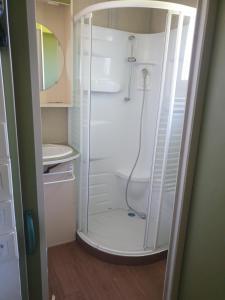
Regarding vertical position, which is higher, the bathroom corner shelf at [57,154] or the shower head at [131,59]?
the shower head at [131,59]

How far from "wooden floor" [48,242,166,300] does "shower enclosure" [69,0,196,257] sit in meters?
0.14

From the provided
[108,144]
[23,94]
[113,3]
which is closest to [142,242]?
[108,144]

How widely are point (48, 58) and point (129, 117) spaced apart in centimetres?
102

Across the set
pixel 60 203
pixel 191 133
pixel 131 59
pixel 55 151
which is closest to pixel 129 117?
pixel 131 59

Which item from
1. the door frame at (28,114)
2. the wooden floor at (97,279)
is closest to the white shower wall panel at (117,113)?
the wooden floor at (97,279)

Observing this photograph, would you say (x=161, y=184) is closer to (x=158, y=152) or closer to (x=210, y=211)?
(x=158, y=152)

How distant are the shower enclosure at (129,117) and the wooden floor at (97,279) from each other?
136 mm

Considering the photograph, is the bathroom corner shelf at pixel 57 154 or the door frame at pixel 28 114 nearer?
the door frame at pixel 28 114

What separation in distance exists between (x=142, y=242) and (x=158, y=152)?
3.00 ft

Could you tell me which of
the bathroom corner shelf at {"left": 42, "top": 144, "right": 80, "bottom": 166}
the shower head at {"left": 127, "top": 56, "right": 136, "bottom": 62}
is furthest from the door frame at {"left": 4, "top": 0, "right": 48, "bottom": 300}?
the shower head at {"left": 127, "top": 56, "right": 136, "bottom": 62}

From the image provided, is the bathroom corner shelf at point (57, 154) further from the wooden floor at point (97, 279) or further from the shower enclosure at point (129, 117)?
the wooden floor at point (97, 279)

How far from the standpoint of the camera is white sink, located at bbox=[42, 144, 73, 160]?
185cm

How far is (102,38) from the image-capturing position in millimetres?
2182

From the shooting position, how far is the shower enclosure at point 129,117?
68.3 inches
